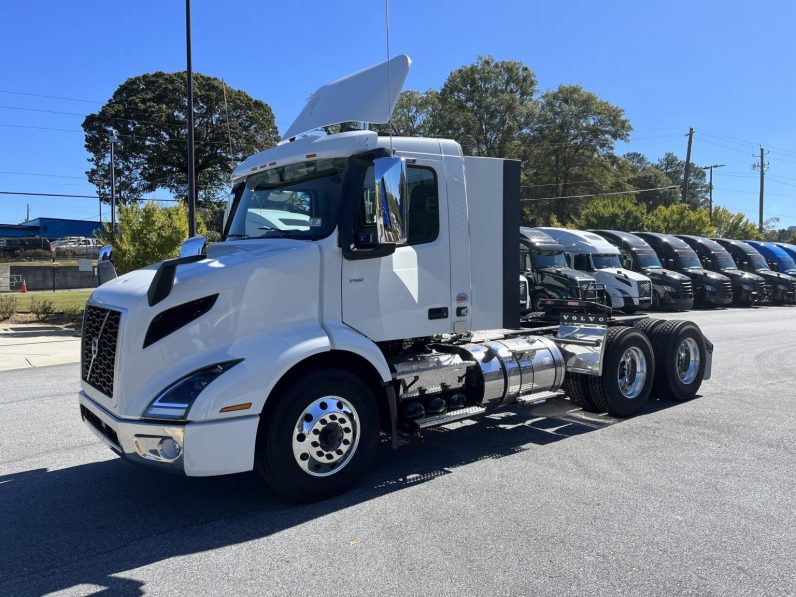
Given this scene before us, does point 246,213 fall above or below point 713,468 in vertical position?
above

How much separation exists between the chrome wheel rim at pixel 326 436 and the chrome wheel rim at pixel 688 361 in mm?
5204

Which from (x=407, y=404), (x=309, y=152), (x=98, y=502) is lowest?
(x=98, y=502)

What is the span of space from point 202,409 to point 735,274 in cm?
3121

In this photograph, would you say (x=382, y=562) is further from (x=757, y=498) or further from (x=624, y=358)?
(x=624, y=358)

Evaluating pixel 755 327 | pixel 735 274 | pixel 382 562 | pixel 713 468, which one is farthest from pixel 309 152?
pixel 735 274

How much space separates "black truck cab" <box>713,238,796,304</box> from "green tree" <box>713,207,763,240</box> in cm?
2041

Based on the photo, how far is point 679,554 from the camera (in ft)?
12.2

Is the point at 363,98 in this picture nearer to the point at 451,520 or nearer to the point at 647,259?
the point at 451,520

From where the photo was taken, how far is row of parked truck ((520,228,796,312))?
2034 centimetres

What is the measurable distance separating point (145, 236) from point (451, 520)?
622 inches

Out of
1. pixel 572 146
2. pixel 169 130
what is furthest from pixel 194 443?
pixel 572 146

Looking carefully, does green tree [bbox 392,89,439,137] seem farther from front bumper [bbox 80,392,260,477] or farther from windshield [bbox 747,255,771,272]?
A: front bumper [bbox 80,392,260,477]

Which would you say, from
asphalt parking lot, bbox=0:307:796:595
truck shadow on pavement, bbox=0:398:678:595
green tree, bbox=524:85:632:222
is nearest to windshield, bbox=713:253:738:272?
green tree, bbox=524:85:632:222

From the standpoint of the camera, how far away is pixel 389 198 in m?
4.43
